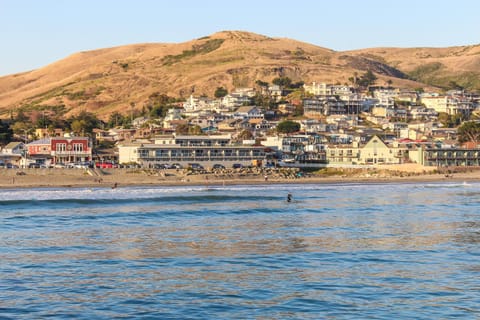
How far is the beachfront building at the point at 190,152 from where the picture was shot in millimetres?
94812

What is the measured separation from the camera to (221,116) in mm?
144000

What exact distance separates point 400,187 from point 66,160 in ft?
145

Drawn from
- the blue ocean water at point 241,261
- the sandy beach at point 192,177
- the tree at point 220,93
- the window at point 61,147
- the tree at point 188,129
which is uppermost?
the tree at point 220,93

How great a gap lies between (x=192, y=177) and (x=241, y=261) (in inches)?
2250

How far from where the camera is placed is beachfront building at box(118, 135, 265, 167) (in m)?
94.8

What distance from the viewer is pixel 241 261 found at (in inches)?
1129

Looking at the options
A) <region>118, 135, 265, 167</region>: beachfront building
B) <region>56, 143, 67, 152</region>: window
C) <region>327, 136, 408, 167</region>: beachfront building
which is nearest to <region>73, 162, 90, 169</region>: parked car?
<region>118, 135, 265, 167</region>: beachfront building

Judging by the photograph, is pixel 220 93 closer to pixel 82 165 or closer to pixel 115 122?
pixel 115 122

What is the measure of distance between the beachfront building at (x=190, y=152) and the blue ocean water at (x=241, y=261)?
40.1m

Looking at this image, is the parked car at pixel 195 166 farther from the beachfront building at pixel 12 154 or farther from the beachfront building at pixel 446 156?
the beachfront building at pixel 446 156

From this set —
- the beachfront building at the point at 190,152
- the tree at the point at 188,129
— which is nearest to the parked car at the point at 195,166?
the beachfront building at the point at 190,152

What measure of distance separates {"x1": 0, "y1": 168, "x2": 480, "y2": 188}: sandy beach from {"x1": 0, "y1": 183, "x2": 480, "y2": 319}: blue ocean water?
978 inches

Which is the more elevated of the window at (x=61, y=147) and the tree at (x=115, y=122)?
the tree at (x=115, y=122)

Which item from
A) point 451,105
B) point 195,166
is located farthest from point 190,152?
point 451,105
